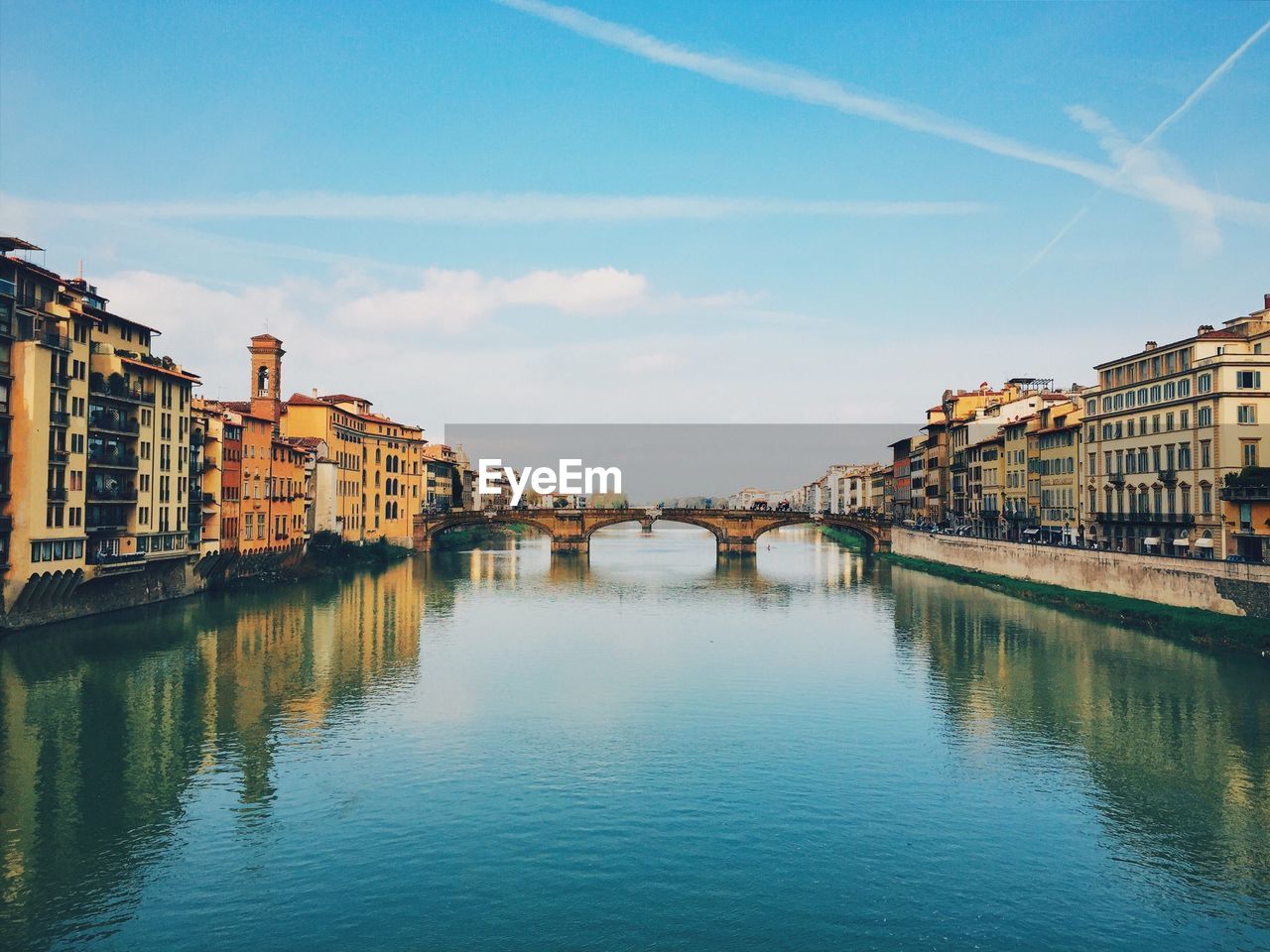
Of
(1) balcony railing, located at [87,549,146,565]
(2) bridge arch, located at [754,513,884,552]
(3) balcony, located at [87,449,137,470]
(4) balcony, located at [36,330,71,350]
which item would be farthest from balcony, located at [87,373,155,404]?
(2) bridge arch, located at [754,513,884,552]

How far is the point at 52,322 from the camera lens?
45.5 m

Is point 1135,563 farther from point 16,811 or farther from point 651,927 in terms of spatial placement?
point 16,811

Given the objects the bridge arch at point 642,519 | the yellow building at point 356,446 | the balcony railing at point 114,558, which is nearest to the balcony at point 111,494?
the balcony railing at point 114,558

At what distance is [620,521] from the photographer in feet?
380

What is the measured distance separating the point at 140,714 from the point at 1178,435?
182 ft

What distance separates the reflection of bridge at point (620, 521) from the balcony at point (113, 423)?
6065cm

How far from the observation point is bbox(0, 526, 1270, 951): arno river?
1756 centimetres

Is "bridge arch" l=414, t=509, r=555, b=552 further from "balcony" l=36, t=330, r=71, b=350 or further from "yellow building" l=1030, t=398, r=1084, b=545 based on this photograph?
"balcony" l=36, t=330, r=71, b=350

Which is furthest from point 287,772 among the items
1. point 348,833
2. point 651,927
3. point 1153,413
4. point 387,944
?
point 1153,413

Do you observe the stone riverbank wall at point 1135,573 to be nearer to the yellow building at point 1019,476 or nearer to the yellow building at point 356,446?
the yellow building at point 1019,476

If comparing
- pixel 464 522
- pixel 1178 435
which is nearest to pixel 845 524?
pixel 464 522

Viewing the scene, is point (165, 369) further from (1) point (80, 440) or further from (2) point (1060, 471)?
(2) point (1060, 471)

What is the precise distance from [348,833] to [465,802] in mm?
3118

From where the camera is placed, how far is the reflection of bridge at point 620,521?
11288 cm
